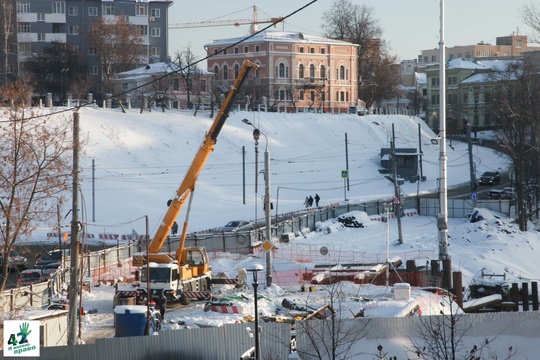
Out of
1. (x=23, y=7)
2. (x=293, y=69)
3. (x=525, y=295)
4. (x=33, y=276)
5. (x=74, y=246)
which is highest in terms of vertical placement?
(x=23, y=7)

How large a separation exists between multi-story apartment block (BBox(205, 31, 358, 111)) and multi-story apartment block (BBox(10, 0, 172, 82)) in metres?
9.73

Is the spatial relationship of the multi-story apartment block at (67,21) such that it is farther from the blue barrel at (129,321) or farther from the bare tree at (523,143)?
the blue barrel at (129,321)

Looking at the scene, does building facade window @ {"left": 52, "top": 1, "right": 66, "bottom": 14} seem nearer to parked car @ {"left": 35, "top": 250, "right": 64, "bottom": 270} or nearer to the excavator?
parked car @ {"left": 35, "top": 250, "right": 64, "bottom": 270}

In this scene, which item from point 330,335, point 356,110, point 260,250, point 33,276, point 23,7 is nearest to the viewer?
point 330,335

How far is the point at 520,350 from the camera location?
69.1 ft

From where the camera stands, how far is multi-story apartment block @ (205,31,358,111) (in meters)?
104

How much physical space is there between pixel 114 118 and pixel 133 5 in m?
36.6

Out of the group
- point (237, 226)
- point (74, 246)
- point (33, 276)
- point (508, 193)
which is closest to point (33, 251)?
point (237, 226)

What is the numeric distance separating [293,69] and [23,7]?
29786 millimetres

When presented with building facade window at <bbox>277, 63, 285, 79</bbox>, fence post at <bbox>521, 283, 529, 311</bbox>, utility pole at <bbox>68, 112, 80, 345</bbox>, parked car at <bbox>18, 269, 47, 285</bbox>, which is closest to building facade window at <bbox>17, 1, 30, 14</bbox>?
building facade window at <bbox>277, 63, 285, 79</bbox>

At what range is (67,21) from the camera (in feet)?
346

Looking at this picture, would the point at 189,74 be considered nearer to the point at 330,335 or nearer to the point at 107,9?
the point at 107,9

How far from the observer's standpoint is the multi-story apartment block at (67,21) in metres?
102

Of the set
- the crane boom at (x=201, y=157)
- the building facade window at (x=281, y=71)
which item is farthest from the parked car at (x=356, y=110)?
the crane boom at (x=201, y=157)
